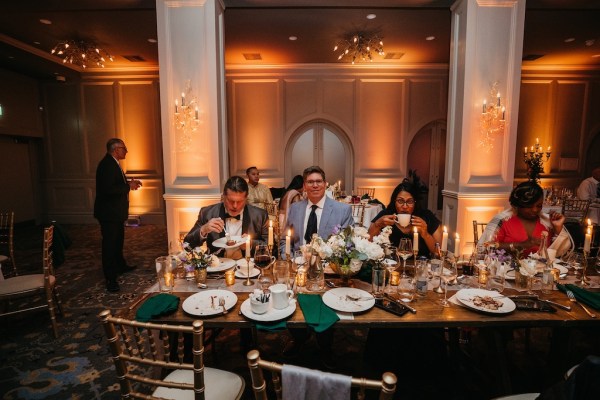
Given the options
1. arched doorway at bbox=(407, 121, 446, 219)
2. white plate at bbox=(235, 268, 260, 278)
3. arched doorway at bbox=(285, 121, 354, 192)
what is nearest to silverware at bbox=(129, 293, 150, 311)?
white plate at bbox=(235, 268, 260, 278)

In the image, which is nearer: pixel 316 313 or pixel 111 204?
pixel 316 313

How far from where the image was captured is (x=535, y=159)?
7.22m

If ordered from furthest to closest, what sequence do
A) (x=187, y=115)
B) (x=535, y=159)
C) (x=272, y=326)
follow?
(x=535, y=159)
(x=187, y=115)
(x=272, y=326)

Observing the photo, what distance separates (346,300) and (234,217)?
145 centimetres

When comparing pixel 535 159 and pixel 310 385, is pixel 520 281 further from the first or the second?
pixel 535 159

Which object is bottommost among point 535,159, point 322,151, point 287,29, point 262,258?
point 262,258

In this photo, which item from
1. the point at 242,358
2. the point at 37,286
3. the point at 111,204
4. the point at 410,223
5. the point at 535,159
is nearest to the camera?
the point at 410,223

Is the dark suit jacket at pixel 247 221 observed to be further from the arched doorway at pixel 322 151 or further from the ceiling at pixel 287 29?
the arched doorway at pixel 322 151

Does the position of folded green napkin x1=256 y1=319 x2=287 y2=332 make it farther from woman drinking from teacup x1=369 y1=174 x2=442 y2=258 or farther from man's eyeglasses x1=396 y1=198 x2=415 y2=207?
man's eyeglasses x1=396 y1=198 x2=415 y2=207

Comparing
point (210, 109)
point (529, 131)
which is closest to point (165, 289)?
point (210, 109)

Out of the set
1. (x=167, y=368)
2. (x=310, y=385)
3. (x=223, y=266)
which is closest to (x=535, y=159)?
(x=223, y=266)

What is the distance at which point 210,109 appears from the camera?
3.94 meters

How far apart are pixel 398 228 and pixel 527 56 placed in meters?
6.96

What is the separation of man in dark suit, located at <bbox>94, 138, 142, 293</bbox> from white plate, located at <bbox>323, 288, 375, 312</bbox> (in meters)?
3.29
